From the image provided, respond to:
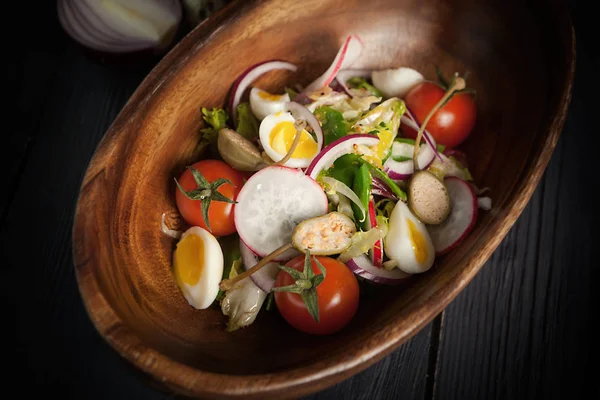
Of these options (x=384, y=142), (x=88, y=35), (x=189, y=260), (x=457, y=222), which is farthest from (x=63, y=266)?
(x=457, y=222)

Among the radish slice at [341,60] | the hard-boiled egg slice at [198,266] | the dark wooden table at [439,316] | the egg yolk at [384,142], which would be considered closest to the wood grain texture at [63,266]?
the dark wooden table at [439,316]

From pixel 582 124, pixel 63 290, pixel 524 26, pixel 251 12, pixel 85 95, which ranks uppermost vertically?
pixel 251 12

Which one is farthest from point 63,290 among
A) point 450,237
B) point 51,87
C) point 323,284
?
point 450,237

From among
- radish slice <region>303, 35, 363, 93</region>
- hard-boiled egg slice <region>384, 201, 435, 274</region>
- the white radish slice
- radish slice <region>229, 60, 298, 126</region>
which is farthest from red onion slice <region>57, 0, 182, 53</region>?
hard-boiled egg slice <region>384, 201, 435, 274</region>

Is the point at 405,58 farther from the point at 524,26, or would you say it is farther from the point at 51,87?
the point at 51,87

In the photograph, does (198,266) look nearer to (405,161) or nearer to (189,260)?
(189,260)

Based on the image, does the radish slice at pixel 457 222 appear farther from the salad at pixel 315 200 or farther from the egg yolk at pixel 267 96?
the egg yolk at pixel 267 96
